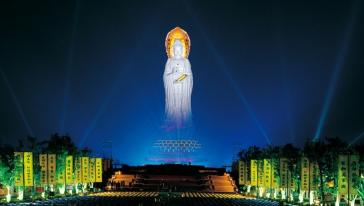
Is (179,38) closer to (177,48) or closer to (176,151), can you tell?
(177,48)

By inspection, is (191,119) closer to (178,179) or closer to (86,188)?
(178,179)

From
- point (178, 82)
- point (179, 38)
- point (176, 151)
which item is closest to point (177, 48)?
point (179, 38)

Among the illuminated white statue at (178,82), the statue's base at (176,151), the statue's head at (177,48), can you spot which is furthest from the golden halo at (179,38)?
the statue's base at (176,151)

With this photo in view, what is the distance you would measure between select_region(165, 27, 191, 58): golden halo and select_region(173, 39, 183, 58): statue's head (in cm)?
30

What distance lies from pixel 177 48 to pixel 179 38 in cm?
108

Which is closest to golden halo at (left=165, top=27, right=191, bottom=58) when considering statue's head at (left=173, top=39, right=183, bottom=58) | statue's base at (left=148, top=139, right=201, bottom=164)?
statue's head at (left=173, top=39, right=183, bottom=58)

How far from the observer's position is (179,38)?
66750mm

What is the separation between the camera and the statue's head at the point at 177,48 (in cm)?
6676

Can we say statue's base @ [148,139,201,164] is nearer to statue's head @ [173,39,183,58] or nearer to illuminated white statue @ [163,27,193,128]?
illuminated white statue @ [163,27,193,128]

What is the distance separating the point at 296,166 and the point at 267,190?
11.1 metres

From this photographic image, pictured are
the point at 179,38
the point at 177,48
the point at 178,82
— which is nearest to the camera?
the point at 178,82

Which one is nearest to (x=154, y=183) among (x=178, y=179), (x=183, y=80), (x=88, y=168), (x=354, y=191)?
(x=178, y=179)

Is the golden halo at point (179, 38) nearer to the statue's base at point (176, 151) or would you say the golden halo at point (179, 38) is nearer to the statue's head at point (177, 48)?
the statue's head at point (177, 48)

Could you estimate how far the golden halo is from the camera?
218 ft
